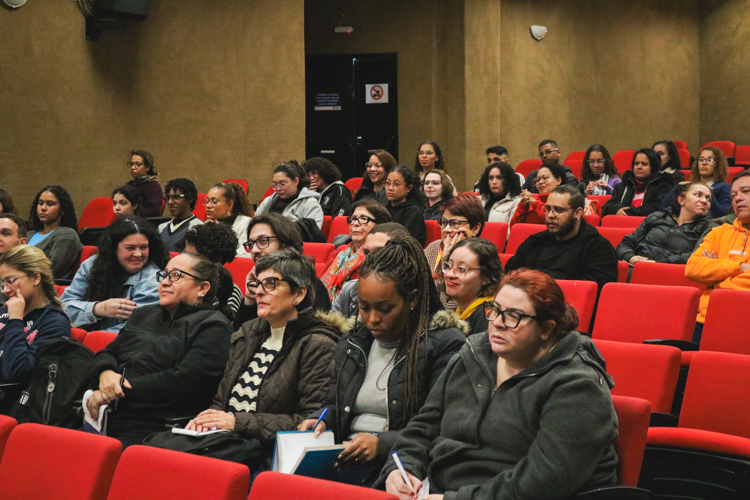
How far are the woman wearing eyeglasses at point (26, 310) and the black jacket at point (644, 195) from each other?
186 inches

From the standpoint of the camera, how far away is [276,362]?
2686 millimetres

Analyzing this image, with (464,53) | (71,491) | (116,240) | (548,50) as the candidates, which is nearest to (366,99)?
(464,53)

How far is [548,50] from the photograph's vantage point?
11.3m

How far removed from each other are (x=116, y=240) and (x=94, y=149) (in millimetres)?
A: 4732

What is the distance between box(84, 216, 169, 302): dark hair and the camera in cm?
383

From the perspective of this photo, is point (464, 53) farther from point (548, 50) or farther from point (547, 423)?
point (547, 423)

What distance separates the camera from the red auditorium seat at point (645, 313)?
11.2 ft

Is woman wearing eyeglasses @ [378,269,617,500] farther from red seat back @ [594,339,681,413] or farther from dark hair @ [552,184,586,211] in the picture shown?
dark hair @ [552,184,586,211]

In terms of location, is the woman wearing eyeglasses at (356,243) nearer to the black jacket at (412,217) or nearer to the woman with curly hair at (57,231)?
the black jacket at (412,217)

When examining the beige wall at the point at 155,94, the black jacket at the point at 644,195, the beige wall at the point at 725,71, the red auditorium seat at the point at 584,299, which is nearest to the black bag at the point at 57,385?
the red auditorium seat at the point at 584,299

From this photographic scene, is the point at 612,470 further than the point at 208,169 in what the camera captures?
No

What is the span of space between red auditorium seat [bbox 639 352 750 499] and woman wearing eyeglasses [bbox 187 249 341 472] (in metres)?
1.05

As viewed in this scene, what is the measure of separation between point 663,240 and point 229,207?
9.25 ft

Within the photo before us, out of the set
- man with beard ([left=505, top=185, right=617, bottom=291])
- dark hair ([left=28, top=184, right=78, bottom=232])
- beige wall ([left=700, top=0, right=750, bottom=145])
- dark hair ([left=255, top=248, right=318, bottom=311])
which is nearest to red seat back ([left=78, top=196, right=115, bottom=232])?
dark hair ([left=28, top=184, right=78, bottom=232])
